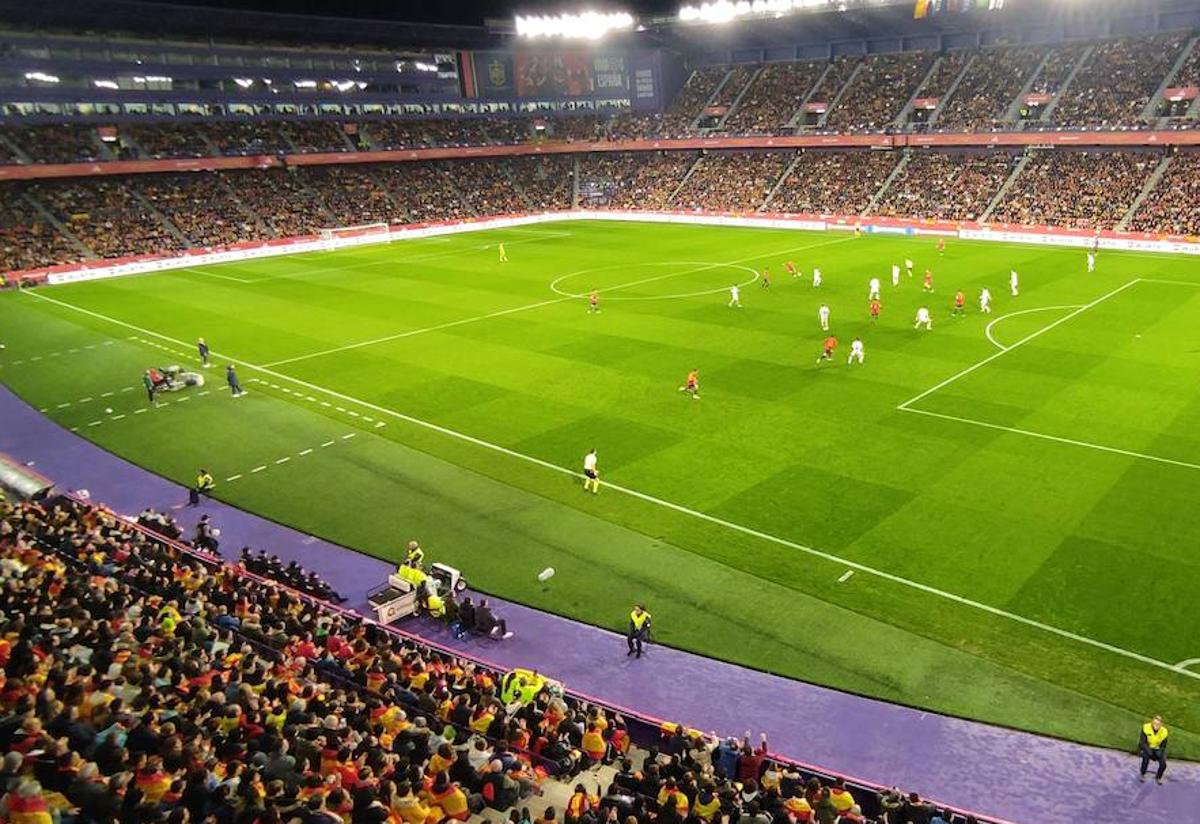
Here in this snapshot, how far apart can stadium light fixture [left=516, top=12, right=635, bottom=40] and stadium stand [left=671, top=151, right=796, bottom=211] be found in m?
18.1

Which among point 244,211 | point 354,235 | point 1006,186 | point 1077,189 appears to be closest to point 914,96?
point 1006,186

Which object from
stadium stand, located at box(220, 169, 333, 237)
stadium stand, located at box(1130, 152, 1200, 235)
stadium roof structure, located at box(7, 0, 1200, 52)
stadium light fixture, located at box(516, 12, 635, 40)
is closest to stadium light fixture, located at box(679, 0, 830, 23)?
stadium roof structure, located at box(7, 0, 1200, 52)

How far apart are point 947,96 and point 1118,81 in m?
14.4

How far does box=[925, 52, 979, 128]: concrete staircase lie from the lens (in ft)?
267

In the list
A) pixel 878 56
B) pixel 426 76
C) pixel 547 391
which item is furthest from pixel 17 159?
pixel 878 56

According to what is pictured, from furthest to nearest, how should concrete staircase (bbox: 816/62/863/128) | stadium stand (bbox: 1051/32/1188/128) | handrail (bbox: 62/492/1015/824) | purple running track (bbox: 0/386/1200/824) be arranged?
concrete staircase (bbox: 816/62/863/128) < stadium stand (bbox: 1051/32/1188/128) < purple running track (bbox: 0/386/1200/824) < handrail (bbox: 62/492/1015/824)

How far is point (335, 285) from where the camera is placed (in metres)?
58.7

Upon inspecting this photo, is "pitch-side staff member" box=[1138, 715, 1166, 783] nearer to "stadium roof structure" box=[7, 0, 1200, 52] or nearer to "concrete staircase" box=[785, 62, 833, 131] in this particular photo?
"stadium roof structure" box=[7, 0, 1200, 52]

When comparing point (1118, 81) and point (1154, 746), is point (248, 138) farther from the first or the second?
point (1154, 746)

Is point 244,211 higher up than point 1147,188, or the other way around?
point 244,211

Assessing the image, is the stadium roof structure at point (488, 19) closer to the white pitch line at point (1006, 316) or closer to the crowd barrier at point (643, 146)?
the crowd barrier at point (643, 146)

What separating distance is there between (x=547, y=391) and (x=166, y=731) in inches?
945

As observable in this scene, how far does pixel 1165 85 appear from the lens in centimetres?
7025

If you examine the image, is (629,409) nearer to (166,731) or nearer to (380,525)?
(380,525)
